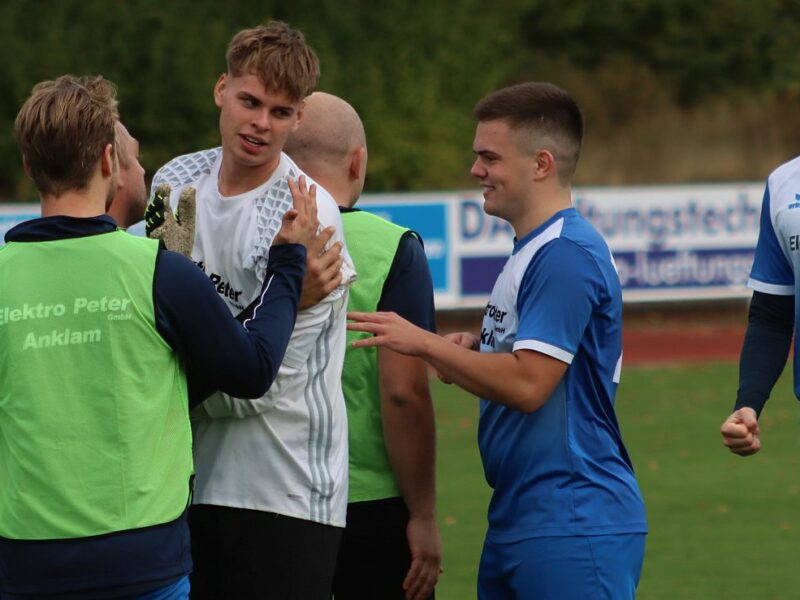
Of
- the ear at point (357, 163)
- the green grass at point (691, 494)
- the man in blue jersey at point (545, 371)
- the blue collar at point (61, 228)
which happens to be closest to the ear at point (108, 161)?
the blue collar at point (61, 228)

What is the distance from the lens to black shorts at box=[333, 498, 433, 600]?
426 cm

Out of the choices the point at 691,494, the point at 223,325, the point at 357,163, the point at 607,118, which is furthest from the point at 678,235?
the point at 223,325

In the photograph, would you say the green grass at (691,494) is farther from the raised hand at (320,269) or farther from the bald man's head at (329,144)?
the raised hand at (320,269)

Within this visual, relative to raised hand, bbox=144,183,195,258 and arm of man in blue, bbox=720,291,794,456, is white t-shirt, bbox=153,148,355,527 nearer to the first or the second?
raised hand, bbox=144,183,195,258

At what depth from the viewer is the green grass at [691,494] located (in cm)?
755

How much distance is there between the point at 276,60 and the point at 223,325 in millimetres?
824

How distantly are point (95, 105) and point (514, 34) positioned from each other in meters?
29.6

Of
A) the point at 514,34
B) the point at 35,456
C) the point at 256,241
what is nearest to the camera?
the point at 35,456

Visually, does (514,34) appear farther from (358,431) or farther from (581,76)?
(358,431)

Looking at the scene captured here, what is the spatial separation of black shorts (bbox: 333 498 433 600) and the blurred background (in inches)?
113

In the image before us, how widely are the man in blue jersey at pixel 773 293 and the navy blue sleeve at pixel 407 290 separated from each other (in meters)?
1.01

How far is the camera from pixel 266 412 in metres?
3.60

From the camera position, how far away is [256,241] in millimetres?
3605

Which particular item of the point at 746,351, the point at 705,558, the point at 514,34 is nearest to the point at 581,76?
the point at 514,34
